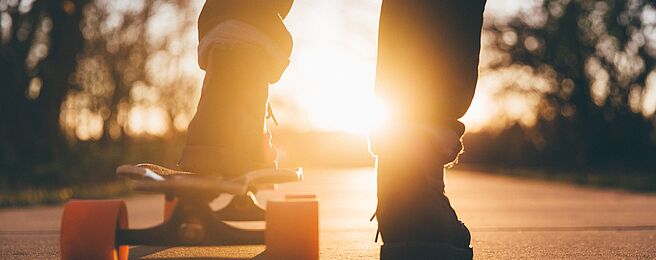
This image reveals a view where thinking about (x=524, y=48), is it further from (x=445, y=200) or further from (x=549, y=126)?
(x=445, y=200)

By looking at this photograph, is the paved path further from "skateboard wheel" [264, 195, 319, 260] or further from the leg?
the leg

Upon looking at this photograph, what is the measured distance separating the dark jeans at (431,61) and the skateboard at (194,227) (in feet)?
1.12

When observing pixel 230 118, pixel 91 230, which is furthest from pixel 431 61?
pixel 91 230

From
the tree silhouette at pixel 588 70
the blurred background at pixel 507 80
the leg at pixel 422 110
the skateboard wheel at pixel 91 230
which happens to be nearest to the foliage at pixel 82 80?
the blurred background at pixel 507 80

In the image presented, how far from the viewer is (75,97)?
54.2 ft

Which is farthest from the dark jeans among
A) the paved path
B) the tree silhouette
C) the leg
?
the tree silhouette

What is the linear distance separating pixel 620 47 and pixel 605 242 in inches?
649

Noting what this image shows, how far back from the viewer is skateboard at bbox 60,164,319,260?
6.90 feet

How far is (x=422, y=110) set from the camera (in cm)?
212

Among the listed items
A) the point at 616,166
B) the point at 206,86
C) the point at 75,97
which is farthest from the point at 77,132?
the point at 206,86

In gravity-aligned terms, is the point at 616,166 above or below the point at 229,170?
Result: below

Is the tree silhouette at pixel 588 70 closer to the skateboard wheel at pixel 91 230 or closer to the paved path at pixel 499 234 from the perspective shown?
the paved path at pixel 499 234

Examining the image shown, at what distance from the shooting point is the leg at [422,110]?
205cm

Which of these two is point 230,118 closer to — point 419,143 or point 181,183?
point 181,183
